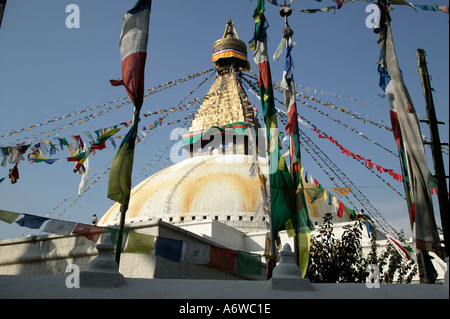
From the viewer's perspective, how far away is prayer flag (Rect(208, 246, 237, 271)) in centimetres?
880

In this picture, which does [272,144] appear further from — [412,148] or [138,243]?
[138,243]

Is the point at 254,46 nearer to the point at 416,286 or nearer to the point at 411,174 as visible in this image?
the point at 411,174

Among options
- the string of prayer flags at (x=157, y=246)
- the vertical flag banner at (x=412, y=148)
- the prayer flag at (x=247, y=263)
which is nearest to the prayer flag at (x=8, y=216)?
the string of prayer flags at (x=157, y=246)

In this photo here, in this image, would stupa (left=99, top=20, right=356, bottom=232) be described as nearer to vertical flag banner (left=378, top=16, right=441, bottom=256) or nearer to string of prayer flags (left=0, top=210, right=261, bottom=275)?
string of prayer flags (left=0, top=210, right=261, bottom=275)

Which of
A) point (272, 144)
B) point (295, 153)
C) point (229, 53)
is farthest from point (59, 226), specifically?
point (229, 53)

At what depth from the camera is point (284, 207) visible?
8148mm

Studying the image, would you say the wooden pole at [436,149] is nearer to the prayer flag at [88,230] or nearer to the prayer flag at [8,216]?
the prayer flag at [88,230]

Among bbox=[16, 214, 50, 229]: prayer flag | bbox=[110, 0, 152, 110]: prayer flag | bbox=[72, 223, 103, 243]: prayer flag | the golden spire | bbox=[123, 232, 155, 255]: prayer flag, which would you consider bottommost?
bbox=[123, 232, 155, 255]: prayer flag

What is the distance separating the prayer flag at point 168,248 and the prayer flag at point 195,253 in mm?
122

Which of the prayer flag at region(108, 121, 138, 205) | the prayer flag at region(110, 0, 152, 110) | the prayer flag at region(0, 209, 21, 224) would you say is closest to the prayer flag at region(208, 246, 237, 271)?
the prayer flag at region(108, 121, 138, 205)

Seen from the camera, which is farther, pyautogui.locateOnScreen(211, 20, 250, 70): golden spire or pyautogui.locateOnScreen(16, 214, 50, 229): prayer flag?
pyautogui.locateOnScreen(211, 20, 250, 70): golden spire

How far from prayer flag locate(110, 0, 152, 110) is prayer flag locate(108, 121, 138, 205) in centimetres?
75

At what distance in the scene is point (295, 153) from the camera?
357 inches

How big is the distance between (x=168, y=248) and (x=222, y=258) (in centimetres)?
127
